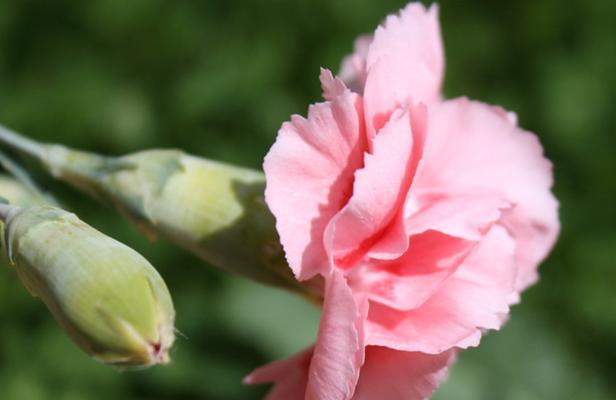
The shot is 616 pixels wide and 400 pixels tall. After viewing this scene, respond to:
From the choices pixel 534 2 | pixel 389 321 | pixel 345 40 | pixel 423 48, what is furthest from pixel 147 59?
pixel 389 321

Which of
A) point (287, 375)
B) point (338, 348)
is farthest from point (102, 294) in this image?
point (287, 375)

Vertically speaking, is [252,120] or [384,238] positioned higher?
[384,238]

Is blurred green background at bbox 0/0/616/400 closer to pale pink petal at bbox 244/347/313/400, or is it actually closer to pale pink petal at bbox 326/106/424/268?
pale pink petal at bbox 244/347/313/400

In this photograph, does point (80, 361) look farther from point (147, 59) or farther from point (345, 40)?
point (345, 40)

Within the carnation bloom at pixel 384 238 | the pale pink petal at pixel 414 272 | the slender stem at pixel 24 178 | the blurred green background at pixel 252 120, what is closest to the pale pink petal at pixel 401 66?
the carnation bloom at pixel 384 238

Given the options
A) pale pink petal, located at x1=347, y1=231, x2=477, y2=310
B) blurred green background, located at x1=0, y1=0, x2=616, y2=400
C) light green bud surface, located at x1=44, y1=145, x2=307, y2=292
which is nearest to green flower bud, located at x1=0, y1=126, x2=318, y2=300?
light green bud surface, located at x1=44, y1=145, x2=307, y2=292

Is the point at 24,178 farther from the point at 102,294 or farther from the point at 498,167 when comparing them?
the point at 498,167

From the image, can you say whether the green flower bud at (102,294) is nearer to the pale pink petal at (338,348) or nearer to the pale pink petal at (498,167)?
the pale pink petal at (338,348)
